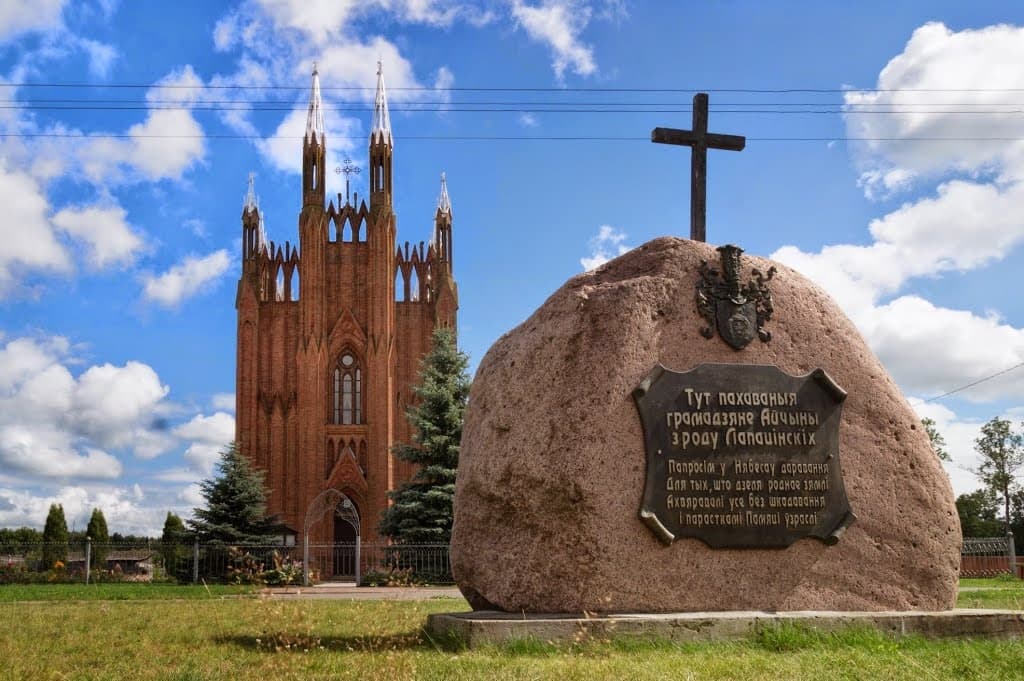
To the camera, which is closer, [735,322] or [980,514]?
[735,322]

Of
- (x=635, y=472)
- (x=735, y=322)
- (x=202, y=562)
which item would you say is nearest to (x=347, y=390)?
(x=202, y=562)

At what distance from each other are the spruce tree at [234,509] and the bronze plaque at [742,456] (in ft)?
82.1

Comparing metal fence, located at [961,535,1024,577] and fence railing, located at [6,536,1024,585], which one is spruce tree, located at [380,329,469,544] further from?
metal fence, located at [961,535,1024,577]

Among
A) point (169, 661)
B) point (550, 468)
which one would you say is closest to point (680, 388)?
point (550, 468)

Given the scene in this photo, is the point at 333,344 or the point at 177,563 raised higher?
the point at 333,344

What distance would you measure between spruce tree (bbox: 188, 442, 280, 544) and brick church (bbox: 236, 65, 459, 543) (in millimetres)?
7826

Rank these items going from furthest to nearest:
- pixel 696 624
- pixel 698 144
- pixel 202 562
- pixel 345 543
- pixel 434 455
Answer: pixel 345 543 → pixel 434 455 → pixel 202 562 → pixel 698 144 → pixel 696 624

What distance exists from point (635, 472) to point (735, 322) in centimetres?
151

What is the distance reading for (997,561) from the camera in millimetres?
24688

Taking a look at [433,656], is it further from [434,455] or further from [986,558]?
[986,558]

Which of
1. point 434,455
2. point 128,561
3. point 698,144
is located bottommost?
point 128,561

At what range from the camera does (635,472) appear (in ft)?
23.6

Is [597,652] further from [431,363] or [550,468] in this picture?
[431,363]

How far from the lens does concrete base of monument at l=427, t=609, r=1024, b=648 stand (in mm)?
6512
